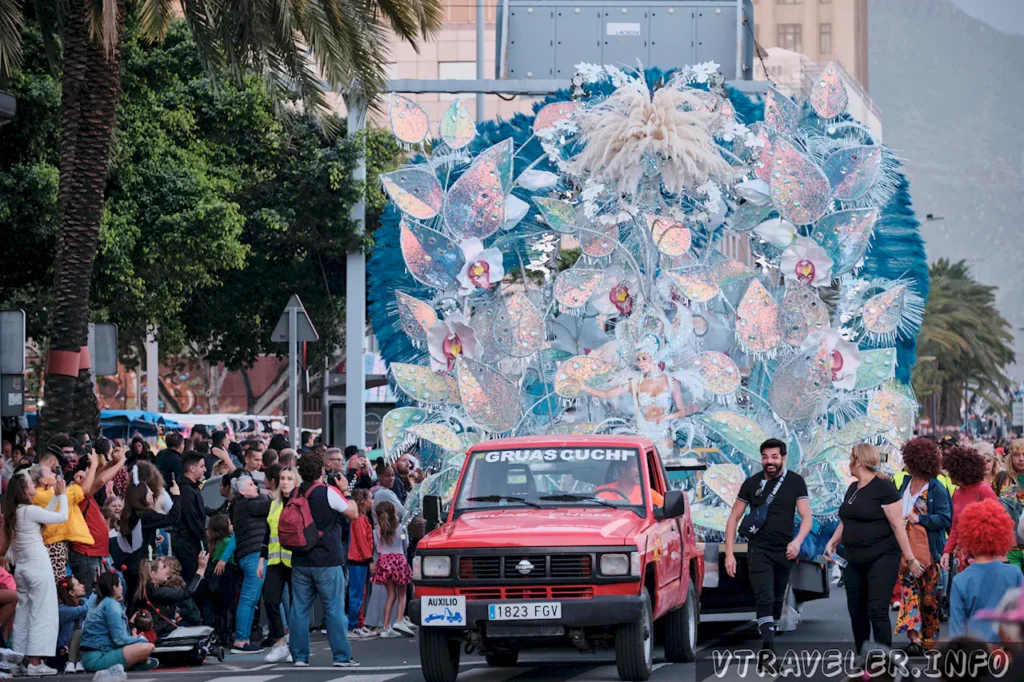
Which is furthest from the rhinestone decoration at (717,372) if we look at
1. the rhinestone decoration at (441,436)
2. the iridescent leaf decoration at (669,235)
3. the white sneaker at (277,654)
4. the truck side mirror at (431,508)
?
the truck side mirror at (431,508)

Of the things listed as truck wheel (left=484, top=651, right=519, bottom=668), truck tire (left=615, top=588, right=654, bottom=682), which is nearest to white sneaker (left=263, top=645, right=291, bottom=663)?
truck wheel (left=484, top=651, right=519, bottom=668)

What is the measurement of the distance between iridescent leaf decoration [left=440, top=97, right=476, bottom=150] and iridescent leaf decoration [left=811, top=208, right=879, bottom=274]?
13.6 ft

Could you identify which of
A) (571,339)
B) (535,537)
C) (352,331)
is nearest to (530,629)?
(535,537)

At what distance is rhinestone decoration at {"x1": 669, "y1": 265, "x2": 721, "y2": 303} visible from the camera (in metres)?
17.4

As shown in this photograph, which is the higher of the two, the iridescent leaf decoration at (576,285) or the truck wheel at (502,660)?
the iridescent leaf decoration at (576,285)

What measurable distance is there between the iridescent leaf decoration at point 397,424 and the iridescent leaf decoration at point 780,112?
196 inches

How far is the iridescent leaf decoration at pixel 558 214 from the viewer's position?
728 inches

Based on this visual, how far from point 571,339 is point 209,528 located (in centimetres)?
491

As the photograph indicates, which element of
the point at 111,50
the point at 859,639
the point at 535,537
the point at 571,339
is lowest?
the point at 859,639

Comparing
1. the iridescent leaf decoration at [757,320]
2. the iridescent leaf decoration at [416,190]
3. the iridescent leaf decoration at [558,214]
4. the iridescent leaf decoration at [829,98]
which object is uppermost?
the iridescent leaf decoration at [829,98]

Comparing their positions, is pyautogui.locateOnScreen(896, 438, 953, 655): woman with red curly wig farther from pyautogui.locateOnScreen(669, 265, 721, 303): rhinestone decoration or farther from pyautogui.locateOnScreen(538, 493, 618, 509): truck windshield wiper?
pyautogui.locateOnScreen(669, 265, 721, 303): rhinestone decoration

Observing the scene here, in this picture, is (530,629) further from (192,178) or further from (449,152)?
(192,178)

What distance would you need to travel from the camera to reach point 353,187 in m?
33.8

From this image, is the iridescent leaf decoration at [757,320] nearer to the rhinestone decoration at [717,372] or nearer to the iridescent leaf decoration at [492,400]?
the rhinestone decoration at [717,372]
